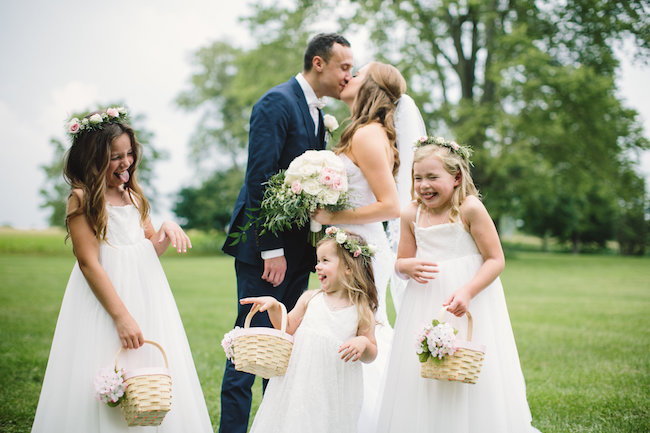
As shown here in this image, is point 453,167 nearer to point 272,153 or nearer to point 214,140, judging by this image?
point 272,153

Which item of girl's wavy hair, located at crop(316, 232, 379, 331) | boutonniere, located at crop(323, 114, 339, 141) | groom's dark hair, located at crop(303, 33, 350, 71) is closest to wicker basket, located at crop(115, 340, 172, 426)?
girl's wavy hair, located at crop(316, 232, 379, 331)

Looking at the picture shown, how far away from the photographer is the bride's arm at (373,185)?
378cm

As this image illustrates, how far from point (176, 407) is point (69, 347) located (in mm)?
739

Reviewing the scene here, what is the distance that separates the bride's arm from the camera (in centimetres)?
378

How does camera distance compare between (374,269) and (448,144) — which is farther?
(374,269)

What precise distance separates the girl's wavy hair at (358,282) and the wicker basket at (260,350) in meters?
0.57

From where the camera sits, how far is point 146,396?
2895 millimetres

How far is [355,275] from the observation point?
362 centimetres

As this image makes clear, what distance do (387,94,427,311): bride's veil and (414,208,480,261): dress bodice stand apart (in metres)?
0.65

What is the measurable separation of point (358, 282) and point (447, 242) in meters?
0.64

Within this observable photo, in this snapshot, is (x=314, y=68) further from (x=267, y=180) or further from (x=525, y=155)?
(x=525, y=155)

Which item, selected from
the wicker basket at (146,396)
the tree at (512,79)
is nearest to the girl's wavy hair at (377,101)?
the wicker basket at (146,396)

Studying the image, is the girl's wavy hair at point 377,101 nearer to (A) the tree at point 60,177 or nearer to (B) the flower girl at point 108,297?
(B) the flower girl at point 108,297

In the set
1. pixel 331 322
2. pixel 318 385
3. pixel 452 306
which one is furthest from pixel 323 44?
pixel 318 385
